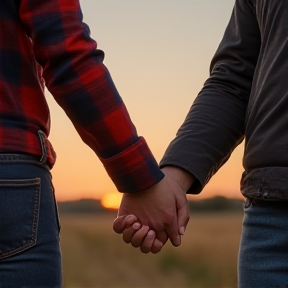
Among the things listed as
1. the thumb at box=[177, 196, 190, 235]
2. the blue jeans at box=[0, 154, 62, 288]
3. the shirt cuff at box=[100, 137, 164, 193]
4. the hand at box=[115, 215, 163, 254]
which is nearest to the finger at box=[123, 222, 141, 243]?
the hand at box=[115, 215, 163, 254]

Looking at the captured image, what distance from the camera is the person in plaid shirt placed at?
→ 1604mm

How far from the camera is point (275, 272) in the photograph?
1.79 m

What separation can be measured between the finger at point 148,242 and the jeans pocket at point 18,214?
0.45m

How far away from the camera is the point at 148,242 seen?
6.61ft

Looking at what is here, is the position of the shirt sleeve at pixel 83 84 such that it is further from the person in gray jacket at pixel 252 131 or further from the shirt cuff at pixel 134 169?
the person in gray jacket at pixel 252 131

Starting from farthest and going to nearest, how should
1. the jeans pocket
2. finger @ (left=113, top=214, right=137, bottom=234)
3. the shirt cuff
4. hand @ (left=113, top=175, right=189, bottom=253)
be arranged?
finger @ (left=113, top=214, right=137, bottom=234) → hand @ (left=113, top=175, right=189, bottom=253) → the shirt cuff → the jeans pocket

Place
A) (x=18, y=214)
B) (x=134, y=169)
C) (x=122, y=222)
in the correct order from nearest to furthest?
(x=18, y=214) < (x=134, y=169) < (x=122, y=222)

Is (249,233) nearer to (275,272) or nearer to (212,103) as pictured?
(275,272)

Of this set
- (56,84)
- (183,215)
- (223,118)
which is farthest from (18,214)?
(223,118)

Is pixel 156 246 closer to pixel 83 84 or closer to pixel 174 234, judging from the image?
pixel 174 234

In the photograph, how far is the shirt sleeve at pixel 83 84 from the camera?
1639mm

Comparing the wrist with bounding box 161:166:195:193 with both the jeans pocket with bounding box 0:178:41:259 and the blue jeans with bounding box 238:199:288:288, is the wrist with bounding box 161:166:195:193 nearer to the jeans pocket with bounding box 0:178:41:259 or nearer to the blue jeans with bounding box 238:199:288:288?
the blue jeans with bounding box 238:199:288:288

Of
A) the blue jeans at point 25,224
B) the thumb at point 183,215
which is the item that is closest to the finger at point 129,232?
the thumb at point 183,215

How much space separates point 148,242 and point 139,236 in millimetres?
27
